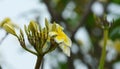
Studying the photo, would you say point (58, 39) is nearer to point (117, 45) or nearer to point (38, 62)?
point (38, 62)

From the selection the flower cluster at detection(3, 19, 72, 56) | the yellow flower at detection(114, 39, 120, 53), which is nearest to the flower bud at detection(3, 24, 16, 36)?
the flower cluster at detection(3, 19, 72, 56)

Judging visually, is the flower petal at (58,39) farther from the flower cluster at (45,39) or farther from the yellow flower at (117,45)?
the yellow flower at (117,45)

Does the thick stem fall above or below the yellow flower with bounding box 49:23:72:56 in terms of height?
below

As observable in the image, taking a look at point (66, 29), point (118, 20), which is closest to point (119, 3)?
point (118, 20)

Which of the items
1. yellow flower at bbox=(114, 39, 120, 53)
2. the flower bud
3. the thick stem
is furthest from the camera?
yellow flower at bbox=(114, 39, 120, 53)

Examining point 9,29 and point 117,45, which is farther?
point 117,45

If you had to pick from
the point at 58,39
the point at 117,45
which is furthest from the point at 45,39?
the point at 117,45

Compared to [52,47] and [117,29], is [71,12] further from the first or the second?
[52,47]

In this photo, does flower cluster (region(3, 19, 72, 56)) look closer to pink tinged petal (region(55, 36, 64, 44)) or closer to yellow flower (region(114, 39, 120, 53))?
pink tinged petal (region(55, 36, 64, 44))
